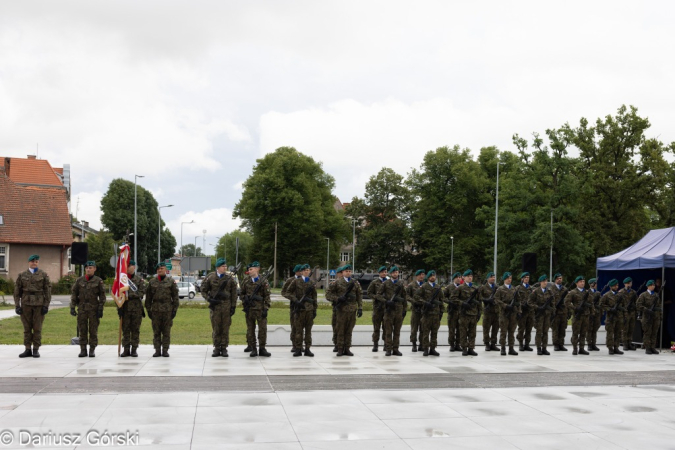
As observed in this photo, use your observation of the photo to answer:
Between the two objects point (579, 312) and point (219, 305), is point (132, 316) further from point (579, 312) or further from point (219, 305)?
point (579, 312)

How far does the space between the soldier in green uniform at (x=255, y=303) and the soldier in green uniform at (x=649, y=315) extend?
31.3 feet

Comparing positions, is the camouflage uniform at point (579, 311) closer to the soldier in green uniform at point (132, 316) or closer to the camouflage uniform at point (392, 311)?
the camouflage uniform at point (392, 311)

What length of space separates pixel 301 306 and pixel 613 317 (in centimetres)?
815

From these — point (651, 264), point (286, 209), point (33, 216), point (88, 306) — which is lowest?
point (88, 306)

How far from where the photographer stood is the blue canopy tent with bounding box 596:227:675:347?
16.5 m

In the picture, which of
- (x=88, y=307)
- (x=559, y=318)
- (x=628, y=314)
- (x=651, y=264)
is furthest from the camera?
(x=628, y=314)

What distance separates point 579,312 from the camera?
633 inches

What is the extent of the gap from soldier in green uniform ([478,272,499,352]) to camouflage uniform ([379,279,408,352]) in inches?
77.9

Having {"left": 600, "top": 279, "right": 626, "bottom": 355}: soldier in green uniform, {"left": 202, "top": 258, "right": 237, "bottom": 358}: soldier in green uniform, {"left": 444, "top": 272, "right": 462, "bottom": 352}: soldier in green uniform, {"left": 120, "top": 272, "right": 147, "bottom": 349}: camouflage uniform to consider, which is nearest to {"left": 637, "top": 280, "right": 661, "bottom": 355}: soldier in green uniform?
{"left": 600, "top": 279, "right": 626, "bottom": 355}: soldier in green uniform

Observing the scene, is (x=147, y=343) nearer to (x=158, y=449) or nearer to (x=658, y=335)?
(x=158, y=449)

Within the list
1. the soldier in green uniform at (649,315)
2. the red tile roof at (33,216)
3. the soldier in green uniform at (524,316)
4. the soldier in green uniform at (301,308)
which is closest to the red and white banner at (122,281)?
the soldier in green uniform at (301,308)

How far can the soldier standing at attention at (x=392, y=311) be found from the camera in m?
14.8

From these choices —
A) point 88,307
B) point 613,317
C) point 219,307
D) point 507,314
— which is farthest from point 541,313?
point 88,307

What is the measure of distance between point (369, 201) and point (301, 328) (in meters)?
62.2
